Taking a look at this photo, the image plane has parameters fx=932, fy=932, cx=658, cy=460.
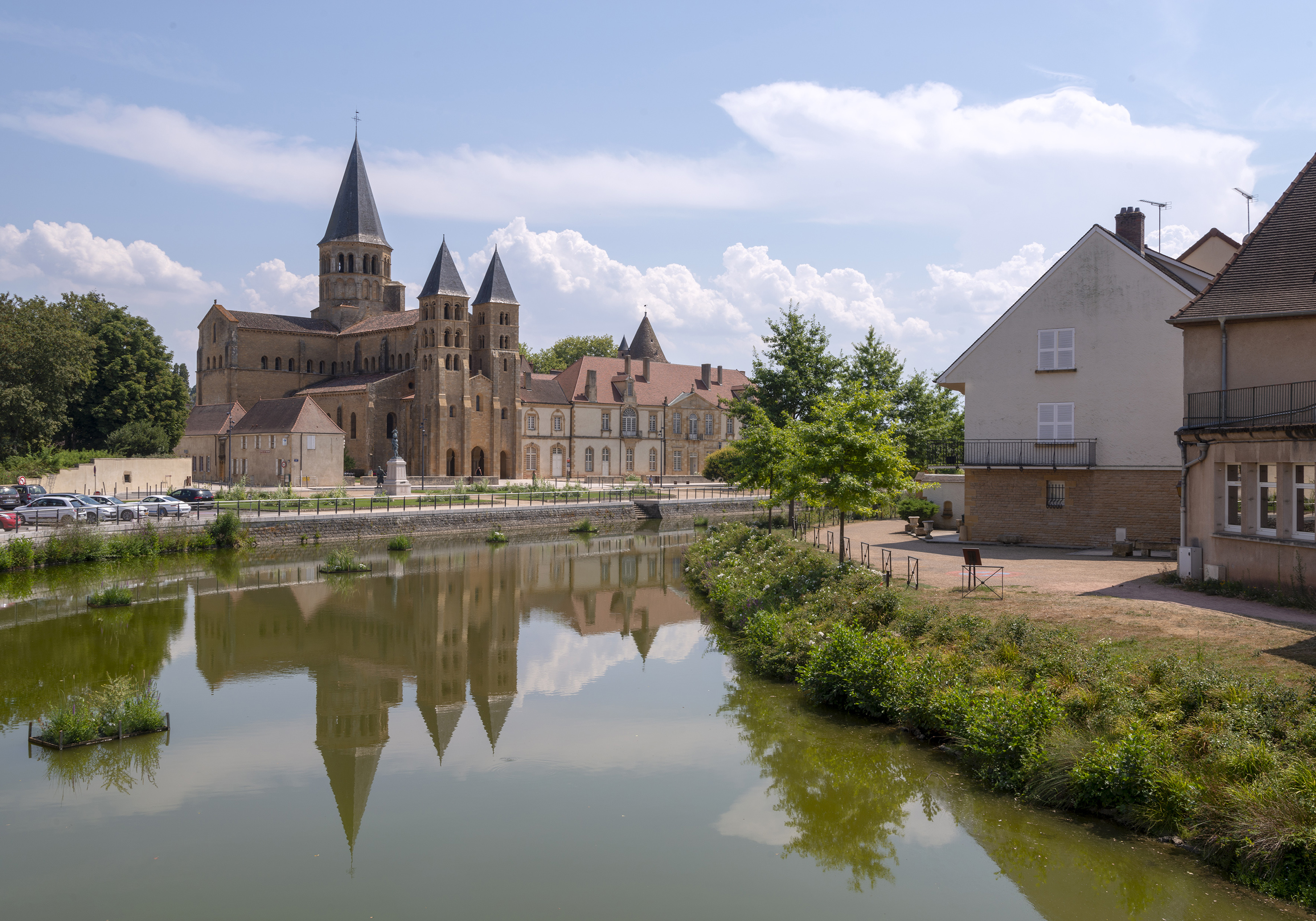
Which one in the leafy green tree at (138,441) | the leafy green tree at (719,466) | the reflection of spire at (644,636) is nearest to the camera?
the reflection of spire at (644,636)

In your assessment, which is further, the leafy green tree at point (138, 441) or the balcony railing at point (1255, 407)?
the leafy green tree at point (138, 441)

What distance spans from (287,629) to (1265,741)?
1989 centimetres

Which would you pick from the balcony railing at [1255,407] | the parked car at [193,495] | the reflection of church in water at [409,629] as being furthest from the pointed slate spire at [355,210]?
the balcony railing at [1255,407]

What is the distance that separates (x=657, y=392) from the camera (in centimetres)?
8188

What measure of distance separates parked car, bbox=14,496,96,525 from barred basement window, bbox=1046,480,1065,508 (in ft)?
104

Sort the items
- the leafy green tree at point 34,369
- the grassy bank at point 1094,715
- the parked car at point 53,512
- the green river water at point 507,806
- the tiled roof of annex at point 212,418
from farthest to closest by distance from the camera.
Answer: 1. the tiled roof of annex at point 212,418
2. the leafy green tree at point 34,369
3. the parked car at point 53,512
4. the green river water at point 507,806
5. the grassy bank at point 1094,715

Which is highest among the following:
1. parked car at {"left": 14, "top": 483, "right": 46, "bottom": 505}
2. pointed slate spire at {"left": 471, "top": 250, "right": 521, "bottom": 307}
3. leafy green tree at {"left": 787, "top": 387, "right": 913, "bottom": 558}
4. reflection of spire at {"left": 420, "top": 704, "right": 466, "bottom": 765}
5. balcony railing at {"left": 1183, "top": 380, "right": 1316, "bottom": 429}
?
pointed slate spire at {"left": 471, "top": 250, "right": 521, "bottom": 307}

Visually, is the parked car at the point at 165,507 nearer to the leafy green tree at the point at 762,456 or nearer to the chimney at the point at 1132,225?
the leafy green tree at the point at 762,456

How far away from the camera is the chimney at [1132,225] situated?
89.8ft

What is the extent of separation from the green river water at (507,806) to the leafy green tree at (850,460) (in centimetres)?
466

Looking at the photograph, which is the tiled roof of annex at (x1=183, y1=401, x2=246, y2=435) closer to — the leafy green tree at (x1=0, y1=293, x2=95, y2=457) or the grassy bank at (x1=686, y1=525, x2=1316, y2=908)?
the leafy green tree at (x1=0, y1=293, x2=95, y2=457)

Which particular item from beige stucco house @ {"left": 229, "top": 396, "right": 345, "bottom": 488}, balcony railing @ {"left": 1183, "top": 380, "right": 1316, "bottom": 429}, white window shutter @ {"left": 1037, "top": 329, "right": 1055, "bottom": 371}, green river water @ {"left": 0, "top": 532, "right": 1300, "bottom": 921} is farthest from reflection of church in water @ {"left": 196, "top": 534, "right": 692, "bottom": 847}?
beige stucco house @ {"left": 229, "top": 396, "right": 345, "bottom": 488}

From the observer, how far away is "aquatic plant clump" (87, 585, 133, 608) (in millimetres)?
23875

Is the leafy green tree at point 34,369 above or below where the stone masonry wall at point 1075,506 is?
above
